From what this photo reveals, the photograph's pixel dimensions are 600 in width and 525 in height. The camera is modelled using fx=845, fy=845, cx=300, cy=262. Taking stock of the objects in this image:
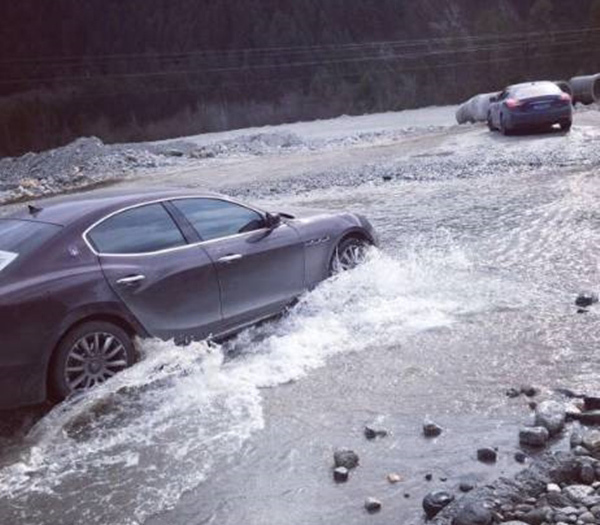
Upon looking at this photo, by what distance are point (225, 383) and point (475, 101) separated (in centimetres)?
3402

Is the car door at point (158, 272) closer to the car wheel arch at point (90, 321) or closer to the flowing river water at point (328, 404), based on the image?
the car wheel arch at point (90, 321)

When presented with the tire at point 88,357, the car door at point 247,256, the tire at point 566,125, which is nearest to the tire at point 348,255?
the car door at point 247,256

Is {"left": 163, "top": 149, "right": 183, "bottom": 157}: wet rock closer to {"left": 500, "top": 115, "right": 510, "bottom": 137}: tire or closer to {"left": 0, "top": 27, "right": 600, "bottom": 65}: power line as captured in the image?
{"left": 500, "top": 115, "right": 510, "bottom": 137}: tire

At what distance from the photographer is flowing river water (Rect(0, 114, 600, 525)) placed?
4.41 m

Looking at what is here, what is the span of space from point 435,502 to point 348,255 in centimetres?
404

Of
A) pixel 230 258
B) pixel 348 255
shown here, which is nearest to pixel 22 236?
pixel 230 258

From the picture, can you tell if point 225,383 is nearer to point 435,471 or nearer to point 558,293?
point 435,471

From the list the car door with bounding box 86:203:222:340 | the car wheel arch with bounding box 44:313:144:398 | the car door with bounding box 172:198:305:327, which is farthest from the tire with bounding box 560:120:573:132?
the car wheel arch with bounding box 44:313:144:398

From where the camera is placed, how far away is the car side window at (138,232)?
596 cm

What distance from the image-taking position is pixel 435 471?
448 cm

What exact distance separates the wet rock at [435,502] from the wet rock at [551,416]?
0.96 meters

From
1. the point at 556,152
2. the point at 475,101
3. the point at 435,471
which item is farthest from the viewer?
the point at 475,101

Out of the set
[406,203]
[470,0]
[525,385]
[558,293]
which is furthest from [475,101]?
[470,0]

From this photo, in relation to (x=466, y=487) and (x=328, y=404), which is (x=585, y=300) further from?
(x=466, y=487)
